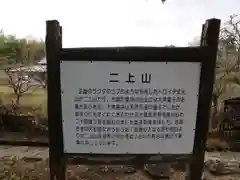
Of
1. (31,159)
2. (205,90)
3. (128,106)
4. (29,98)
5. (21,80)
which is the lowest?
(31,159)

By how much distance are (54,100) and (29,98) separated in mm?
3026

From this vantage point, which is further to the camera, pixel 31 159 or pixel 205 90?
pixel 31 159

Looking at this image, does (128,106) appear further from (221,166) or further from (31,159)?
(31,159)

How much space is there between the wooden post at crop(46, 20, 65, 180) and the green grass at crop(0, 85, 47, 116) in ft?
9.40

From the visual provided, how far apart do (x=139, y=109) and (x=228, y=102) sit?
2922 millimetres

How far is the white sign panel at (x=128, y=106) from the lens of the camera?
1.83 m

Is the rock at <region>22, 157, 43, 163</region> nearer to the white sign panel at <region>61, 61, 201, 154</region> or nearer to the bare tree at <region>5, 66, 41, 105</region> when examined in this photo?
the bare tree at <region>5, 66, 41, 105</region>

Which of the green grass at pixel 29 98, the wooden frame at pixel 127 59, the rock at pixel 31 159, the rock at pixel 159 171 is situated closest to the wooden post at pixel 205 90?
the wooden frame at pixel 127 59

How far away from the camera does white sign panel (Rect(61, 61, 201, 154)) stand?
183cm

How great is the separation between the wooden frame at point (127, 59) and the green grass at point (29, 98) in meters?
2.89

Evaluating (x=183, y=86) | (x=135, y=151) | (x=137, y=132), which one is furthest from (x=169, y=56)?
(x=135, y=151)

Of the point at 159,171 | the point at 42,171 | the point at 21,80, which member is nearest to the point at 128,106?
the point at 159,171

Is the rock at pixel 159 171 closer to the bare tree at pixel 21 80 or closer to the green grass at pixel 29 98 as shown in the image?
the green grass at pixel 29 98

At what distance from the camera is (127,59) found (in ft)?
5.95
